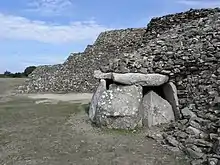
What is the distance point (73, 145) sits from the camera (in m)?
9.87

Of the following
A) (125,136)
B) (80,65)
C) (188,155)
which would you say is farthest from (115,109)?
(80,65)

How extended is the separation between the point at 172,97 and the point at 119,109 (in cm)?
182

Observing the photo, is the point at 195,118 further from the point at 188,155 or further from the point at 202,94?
the point at 188,155

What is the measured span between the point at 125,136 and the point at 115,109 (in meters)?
0.98

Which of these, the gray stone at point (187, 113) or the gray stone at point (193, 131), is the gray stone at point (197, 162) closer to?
the gray stone at point (193, 131)

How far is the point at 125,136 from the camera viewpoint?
10578 millimetres

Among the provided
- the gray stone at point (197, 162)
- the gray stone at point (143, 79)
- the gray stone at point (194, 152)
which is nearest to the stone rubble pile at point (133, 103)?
the gray stone at point (143, 79)

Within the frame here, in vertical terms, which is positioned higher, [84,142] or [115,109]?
[115,109]

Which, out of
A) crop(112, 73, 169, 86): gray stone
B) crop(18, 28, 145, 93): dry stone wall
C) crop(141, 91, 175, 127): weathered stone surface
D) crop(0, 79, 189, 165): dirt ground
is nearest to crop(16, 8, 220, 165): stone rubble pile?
crop(112, 73, 169, 86): gray stone

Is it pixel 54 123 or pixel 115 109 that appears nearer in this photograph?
pixel 115 109

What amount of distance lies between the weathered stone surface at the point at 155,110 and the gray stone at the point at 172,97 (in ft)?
0.43

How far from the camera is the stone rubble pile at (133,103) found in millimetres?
11234

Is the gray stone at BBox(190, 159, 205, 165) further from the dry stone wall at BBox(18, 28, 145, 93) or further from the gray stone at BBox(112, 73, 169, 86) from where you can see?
the dry stone wall at BBox(18, 28, 145, 93)

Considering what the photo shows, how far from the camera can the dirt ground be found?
872cm
